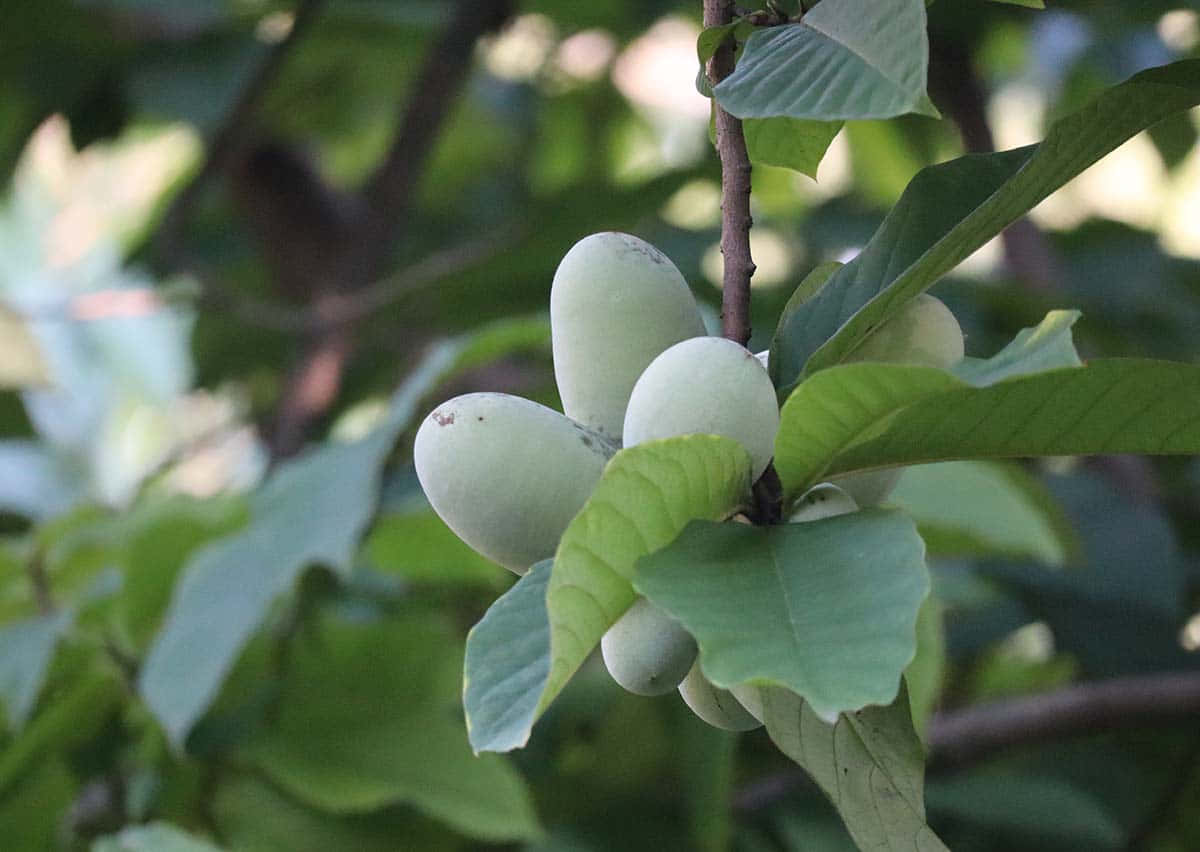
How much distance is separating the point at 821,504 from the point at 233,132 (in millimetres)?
1156

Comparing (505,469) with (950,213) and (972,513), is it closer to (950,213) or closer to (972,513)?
(950,213)

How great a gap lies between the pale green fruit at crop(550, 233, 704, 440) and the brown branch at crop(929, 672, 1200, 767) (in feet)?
2.14

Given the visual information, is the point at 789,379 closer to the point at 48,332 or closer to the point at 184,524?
the point at 184,524

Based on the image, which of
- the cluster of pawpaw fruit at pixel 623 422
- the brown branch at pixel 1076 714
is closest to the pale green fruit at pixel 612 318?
the cluster of pawpaw fruit at pixel 623 422

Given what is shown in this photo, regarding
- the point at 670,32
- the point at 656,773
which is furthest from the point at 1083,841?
the point at 670,32

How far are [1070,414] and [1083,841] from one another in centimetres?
77

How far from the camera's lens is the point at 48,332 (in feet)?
9.53

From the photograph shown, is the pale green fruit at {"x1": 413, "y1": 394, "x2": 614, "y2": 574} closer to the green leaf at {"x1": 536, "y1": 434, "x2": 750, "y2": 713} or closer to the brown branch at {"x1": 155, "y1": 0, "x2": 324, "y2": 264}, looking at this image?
the green leaf at {"x1": 536, "y1": 434, "x2": 750, "y2": 713}

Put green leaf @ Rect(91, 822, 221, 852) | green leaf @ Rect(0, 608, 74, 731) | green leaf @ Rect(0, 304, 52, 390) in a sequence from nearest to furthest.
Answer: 1. green leaf @ Rect(91, 822, 221, 852)
2. green leaf @ Rect(0, 608, 74, 731)
3. green leaf @ Rect(0, 304, 52, 390)

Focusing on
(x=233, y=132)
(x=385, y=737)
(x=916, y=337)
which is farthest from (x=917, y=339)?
(x=233, y=132)

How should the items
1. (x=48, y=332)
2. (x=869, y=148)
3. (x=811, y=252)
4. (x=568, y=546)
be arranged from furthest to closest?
(x=48, y=332) → (x=869, y=148) → (x=811, y=252) → (x=568, y=546)

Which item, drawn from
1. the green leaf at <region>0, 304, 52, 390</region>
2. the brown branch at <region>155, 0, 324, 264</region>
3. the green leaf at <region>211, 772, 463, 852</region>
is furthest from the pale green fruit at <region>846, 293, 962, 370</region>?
the brown branch at <region>155, 0, 324, 264</region>

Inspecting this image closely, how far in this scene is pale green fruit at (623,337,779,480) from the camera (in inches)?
12.1

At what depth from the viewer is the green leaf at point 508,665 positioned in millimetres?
281
